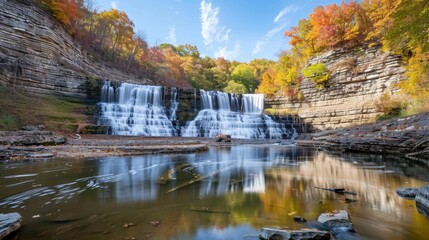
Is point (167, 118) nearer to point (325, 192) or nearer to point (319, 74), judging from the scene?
point (319, 74)

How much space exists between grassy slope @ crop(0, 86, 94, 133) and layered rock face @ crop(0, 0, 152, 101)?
1351 millimetres

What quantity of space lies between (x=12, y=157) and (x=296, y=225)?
32.5 feet

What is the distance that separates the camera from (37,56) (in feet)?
70.5

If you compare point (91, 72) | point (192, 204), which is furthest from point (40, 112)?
point (192, 204)

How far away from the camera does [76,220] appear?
2756 mm

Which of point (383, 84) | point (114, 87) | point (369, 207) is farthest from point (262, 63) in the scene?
point (369, 207)

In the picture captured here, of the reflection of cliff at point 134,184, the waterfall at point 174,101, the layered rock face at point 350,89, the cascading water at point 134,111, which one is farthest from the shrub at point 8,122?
the layered rock face at point 350,89

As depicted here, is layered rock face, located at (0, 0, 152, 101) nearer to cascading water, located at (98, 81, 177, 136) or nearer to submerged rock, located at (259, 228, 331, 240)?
cascading water, located at (98, 81, 177, 136)

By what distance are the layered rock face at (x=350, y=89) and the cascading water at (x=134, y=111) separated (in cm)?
1822

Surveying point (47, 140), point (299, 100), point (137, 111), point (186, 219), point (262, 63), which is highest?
point (262, 63)

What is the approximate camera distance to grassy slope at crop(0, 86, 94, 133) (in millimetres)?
15189

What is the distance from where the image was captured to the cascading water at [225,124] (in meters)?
26.5

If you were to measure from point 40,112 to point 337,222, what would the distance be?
21635 mm

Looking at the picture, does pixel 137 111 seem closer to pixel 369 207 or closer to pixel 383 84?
pixel 369 207
